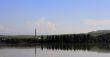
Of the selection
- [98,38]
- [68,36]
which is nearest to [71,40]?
[68,36]

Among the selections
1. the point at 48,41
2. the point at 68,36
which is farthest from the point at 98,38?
the point at 48,41

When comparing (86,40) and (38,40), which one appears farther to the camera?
(38,40)

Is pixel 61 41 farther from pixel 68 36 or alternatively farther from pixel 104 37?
pixel 104 37

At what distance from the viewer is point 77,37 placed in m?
126

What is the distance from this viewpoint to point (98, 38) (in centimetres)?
12344

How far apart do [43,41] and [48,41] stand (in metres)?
2.07

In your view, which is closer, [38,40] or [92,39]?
[92,39]

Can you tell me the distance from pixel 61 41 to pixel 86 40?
9722 mm

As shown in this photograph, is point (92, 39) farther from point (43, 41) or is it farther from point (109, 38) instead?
point (43, 41)

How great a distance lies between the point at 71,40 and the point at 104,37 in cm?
1388

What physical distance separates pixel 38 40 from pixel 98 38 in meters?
24.6

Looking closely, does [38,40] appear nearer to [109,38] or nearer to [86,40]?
[86,40]

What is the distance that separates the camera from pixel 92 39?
12112 cm

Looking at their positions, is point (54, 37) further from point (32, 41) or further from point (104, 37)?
point (104, 37)
